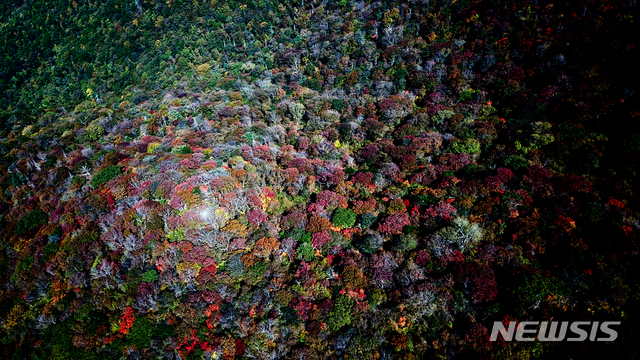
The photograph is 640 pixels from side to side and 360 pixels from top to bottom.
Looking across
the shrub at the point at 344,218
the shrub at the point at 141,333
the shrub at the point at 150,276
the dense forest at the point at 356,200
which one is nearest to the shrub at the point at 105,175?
the dense forest at the point at 356,200

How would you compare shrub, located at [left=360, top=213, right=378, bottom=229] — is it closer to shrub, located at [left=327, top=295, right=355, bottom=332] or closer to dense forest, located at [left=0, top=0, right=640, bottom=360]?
dense forest, located at [left=0, top=0, right=640, bottom=360]

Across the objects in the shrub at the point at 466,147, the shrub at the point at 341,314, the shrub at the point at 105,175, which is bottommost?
the shrub at the point at 341,314

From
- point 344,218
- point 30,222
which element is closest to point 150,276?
point 344,218

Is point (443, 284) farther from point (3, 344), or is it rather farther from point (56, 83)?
point (56, 83)

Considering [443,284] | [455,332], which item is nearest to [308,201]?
[443,284]

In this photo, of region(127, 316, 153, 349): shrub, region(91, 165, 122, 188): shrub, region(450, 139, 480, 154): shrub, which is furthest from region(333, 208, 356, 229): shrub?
region(91, 165, 122, 188): shrub

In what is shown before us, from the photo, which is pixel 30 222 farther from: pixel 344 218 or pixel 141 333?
pixel 344 218

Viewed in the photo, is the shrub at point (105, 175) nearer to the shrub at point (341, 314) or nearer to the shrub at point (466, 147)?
the shrub at point (341, 314)

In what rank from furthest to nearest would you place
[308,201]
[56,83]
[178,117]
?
[56,83]
[178,117]
[308,201]
